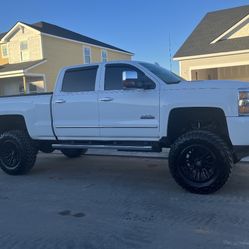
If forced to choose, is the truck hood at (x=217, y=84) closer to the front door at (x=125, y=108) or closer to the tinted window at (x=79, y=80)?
the front door at (x=125, y=108)

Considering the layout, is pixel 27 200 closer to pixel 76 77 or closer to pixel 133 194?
pixel 133 194

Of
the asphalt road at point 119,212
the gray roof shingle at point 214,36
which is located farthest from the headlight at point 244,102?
the gray roof shingle at point 214,36

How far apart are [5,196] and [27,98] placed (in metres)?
2.19

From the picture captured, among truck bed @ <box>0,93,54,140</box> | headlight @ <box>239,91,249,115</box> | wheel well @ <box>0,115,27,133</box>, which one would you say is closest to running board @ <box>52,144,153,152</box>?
truck bed @ <box>0,93,54,140</box>

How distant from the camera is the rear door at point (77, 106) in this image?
7277 mm

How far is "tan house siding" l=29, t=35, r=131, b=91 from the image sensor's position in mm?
30391

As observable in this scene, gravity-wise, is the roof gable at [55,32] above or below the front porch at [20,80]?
above

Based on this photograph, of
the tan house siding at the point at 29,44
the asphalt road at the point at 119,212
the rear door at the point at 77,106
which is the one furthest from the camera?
the tan house siding at the point at 29,44

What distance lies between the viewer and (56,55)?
31.7 m

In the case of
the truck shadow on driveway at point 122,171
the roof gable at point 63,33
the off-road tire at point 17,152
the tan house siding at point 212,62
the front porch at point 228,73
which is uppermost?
the roof gable at point 63,33

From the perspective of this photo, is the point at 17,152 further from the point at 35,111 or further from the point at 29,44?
the point at 29,44

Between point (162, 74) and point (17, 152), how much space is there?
3318 mm

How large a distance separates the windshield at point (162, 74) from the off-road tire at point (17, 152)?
2861 millimetres

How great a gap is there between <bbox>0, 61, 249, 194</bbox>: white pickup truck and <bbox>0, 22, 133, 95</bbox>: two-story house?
21000 mm
